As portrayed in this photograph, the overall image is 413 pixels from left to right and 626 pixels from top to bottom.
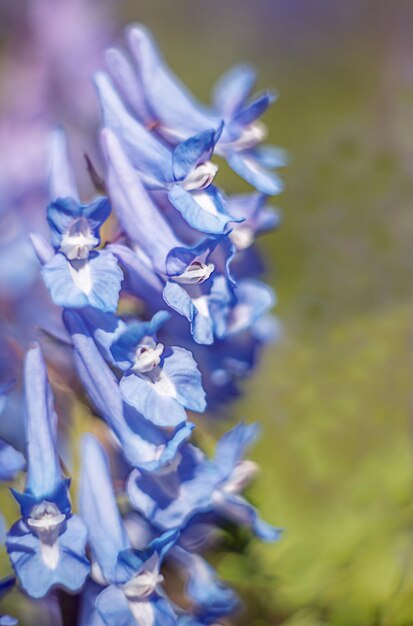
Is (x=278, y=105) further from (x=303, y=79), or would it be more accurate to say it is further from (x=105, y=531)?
(x=105, y=531)

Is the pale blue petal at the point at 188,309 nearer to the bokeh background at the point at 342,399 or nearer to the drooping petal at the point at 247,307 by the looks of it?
the drooping petal at the point at 247,307

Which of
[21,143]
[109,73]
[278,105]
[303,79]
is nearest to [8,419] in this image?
[109,73]

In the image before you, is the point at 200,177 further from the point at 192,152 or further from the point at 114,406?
the point at 114,406

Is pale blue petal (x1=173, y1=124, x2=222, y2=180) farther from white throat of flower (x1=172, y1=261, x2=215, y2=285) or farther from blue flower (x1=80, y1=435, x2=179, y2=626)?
blue flower (x1=80, y1=435, x2=179, y2=626)

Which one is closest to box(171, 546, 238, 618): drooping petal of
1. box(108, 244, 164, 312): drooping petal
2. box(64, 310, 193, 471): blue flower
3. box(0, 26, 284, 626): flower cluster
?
box(0, 26, 284, 626): flower cluster

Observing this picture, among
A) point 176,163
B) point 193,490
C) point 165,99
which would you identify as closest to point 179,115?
point 165,99
